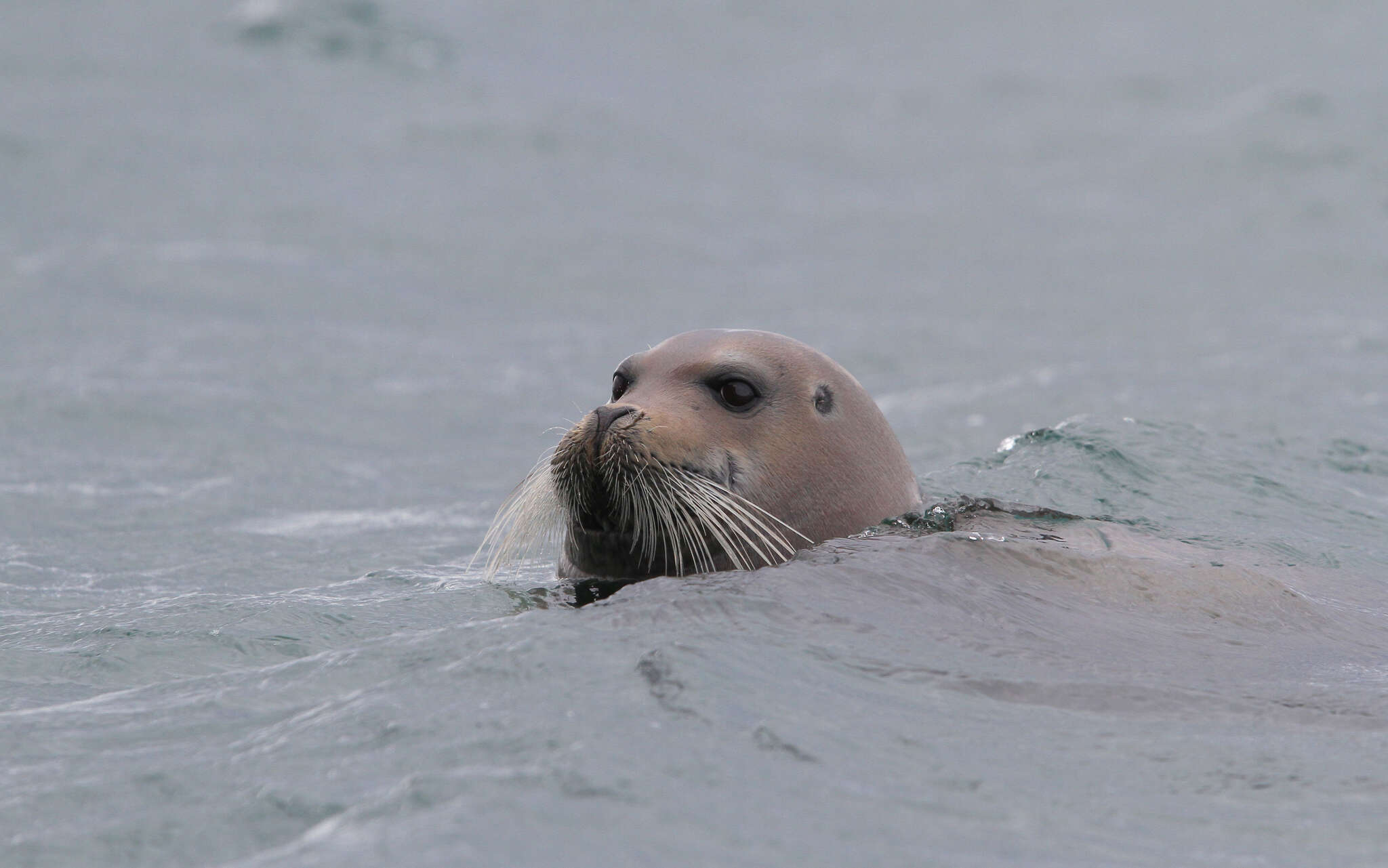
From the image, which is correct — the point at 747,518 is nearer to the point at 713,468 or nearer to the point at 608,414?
the point at 713,468

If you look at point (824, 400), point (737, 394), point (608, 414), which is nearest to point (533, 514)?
point (608, 414)

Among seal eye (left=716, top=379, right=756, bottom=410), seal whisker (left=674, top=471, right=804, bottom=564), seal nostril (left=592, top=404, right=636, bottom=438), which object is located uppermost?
seal eye (left=716, top=379, right=756, bottom=410)

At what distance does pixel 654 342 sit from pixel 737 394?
31.8ft

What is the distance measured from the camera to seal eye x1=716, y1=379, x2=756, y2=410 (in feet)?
22.3

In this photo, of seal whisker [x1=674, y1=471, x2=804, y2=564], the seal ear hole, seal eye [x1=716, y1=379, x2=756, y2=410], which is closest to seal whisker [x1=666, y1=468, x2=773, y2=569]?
seal whisker [x1=674, y1=471, x2=804, y2=564]

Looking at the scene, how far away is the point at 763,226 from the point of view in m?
21.3

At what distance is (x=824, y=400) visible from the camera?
7.00m

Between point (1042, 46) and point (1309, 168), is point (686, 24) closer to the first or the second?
point (1042, 46)

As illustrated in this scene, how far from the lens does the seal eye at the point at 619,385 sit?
706cm

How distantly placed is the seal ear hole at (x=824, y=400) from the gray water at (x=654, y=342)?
69cm

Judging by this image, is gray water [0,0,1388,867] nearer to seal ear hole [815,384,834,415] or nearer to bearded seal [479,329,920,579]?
bearded seal [479,329,920,579]

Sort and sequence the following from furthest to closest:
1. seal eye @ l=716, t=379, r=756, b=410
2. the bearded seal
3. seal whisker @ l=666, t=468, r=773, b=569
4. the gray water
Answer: seal eye @ l=716, t=379, r=756, b=410 < the bearded seal < seal whisker @ l=666, t=468, r=773, b=569 < the gray water

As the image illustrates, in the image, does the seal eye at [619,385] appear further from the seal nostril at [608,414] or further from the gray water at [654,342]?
the gray water at [654,342]

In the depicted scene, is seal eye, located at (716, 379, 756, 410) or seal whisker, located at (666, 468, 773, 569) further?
seal eye, located at (716, 379, 756, 410)
